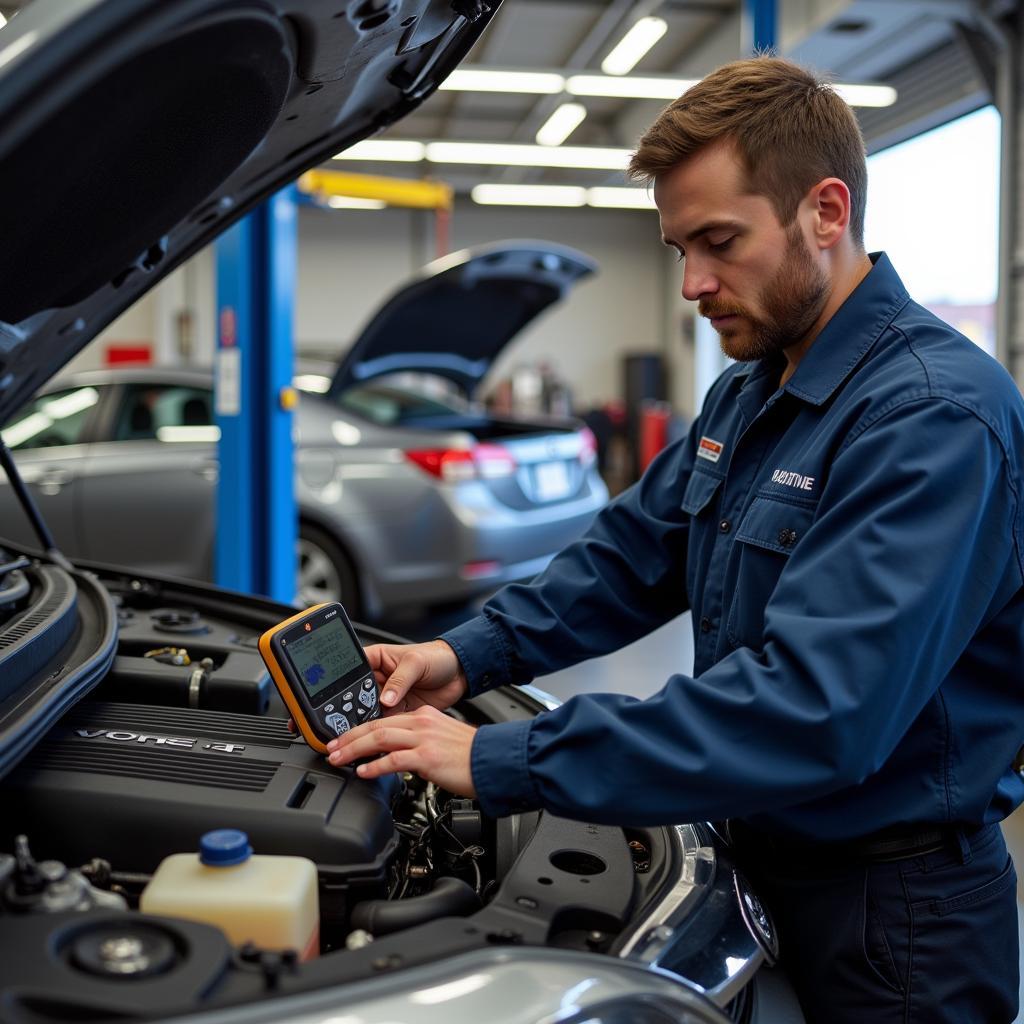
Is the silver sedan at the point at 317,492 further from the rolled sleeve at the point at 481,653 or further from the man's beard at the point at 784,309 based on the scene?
the man's beard at the point at 784,309

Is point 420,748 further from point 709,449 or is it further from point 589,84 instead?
point 589,84

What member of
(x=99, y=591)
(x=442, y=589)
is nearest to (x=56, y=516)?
(x=442, y=589)

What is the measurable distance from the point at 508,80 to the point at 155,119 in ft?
24.2

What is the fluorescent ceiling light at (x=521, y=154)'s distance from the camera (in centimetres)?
1080

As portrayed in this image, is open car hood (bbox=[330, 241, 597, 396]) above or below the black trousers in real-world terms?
above

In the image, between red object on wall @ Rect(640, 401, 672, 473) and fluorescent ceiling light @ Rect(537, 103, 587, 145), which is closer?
fluorescent ceiling light @ Rect(537, 103, 587, 145)

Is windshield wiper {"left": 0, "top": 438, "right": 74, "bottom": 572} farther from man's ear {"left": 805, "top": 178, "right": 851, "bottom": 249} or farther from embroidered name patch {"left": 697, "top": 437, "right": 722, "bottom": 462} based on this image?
man's ear {"left": 805, "top": 178, "right": 851, "bottom": 249}

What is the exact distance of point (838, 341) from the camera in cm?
125

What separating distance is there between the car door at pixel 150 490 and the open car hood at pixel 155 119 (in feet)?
8.91

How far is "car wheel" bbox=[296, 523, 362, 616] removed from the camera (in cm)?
446

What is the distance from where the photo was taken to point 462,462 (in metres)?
4.36

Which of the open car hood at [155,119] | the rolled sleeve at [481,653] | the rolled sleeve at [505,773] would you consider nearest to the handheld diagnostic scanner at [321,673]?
the rolled sleeve at [481,653]

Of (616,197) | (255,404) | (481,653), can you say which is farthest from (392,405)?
(616,197)

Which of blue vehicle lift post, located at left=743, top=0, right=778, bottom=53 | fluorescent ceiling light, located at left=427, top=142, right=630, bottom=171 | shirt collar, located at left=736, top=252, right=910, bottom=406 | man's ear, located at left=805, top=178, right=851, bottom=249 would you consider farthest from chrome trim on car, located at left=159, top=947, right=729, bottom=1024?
fluorescent ceiling light, located at left=427, top=142, right=630, bottom=171
